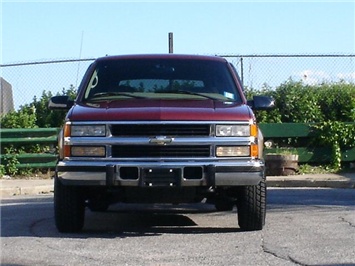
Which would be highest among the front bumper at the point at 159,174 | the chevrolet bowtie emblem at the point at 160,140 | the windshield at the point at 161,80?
the windshield at the point at 161,80

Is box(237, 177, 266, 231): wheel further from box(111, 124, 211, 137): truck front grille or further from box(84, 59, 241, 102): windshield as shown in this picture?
box(84, 59, 241, 102): windshield

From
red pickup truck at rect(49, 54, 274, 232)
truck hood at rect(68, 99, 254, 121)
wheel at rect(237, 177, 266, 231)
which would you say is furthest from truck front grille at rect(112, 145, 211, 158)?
wheel at rect(237, 177, 266, 231)

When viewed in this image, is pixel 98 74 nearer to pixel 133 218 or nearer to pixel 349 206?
pixel 133 218

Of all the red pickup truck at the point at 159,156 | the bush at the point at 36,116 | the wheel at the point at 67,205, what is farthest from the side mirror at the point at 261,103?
the bush at the point at 36,116

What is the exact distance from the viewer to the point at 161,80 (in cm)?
915

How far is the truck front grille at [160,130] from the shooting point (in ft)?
25.9

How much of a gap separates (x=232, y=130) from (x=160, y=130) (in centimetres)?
67

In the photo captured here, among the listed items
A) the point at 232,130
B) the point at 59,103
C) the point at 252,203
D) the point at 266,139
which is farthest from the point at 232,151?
the point at 266,139

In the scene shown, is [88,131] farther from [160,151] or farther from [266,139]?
[266,139]

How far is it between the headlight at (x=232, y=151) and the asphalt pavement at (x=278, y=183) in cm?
676

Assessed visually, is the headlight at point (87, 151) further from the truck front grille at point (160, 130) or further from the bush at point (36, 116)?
the bush at point (36, 116)

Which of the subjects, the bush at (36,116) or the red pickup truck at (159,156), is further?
the bush at (36,116)

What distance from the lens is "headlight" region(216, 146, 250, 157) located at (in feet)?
26.0

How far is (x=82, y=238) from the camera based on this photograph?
8.04m
